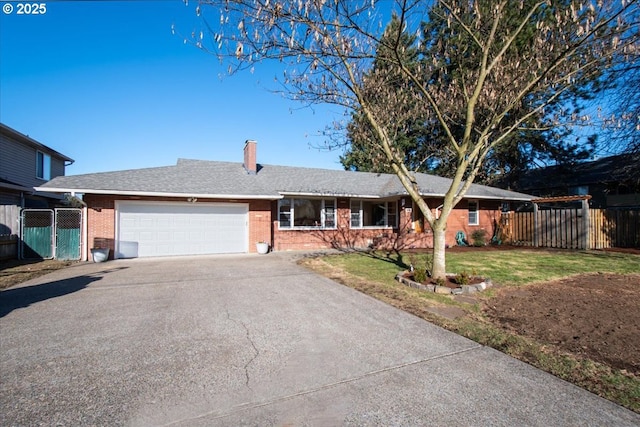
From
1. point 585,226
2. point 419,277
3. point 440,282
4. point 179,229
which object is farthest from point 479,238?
point 179,229

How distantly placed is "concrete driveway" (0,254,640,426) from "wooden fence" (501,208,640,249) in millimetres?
14862

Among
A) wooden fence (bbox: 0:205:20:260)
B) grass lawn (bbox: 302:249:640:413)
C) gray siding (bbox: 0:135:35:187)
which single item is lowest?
grass lawn (bbox: 302:249:640:413)

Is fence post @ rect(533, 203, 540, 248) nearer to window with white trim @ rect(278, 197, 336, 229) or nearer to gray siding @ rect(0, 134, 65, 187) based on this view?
window with white trim @ rect(278, 197, 336, 229)

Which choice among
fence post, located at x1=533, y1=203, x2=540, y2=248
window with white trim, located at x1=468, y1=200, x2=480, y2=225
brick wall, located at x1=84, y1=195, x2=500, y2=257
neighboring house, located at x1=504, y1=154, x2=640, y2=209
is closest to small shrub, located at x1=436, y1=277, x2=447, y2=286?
brick wall, located at x1=84, y1=195, x2=500, y2=257

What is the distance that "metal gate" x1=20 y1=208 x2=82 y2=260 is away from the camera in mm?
12266

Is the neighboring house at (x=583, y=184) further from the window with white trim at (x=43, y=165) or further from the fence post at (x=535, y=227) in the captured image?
the window with white trim at (x=43, y=165)

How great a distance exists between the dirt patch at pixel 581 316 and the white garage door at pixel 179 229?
11.1 m

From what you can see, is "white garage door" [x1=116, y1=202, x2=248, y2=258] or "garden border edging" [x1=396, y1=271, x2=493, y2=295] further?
"white garage door" [x1=116, y1=202, x2=248, y2=258]

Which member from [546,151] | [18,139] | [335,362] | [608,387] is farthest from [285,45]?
[546,151]

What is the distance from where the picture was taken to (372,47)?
7219mm

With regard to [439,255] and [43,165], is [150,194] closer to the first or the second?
[439,255]

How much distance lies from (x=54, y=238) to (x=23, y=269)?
266 cm

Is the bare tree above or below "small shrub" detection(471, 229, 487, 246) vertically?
above

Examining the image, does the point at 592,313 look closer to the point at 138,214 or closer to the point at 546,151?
the point at 138,214
